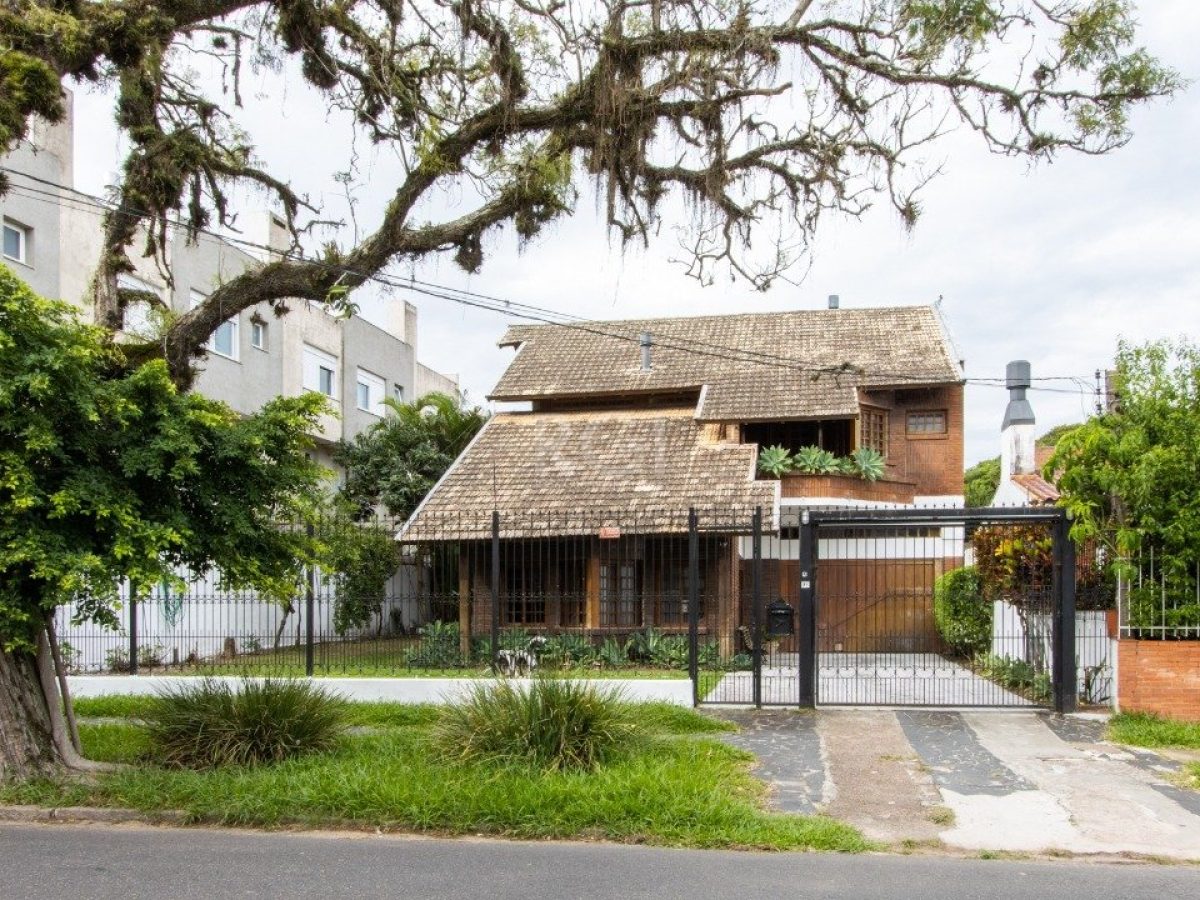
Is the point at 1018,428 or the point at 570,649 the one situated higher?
the point at 1018,428

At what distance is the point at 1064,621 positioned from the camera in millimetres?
11625

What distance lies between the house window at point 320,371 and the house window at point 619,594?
10572mm

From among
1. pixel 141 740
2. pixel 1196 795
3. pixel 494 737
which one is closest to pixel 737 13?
pixel 494 737

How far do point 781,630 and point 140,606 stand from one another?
887 cm

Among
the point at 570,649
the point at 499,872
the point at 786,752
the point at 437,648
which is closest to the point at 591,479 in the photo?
the point at 570,649

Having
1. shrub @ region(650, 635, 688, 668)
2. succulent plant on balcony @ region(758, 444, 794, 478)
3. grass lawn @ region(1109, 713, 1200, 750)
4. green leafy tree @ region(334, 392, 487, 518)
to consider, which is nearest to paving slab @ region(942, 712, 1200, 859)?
grass lawn @ region(1109, 713, 1200, 750)

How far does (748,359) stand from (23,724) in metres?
17.5

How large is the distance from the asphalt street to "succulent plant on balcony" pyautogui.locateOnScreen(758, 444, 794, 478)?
1407 centimetres

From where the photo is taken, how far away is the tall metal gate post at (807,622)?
39.9ft

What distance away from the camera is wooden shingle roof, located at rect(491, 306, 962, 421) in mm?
21641

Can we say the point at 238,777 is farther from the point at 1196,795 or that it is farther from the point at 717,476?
the point at 717,476

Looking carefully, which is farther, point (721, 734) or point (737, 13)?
point (721, 734)

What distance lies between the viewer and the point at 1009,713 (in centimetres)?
1183

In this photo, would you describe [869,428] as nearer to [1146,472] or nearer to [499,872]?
[1146,472]
